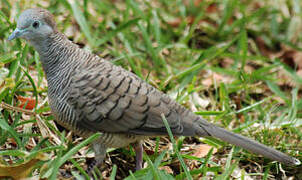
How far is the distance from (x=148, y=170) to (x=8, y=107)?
1.37 metres

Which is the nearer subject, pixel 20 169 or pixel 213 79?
pixel 20 169

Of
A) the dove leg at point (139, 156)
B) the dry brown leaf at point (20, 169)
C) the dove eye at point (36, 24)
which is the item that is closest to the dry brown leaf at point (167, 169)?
the dove leg at point (139, 156)

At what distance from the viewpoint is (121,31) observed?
17.9 feet

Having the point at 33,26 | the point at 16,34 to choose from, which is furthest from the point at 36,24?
the point at 16,34

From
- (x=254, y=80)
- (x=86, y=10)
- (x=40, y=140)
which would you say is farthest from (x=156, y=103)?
(x=86, y=10)

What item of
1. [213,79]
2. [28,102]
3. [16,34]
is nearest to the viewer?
[16,34]

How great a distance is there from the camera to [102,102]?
11.6 ft

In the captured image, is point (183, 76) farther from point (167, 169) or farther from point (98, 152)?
point (98, 152)

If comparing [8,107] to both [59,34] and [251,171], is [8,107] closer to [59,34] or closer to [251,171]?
[59,34]

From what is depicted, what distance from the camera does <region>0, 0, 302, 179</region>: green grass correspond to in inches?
146

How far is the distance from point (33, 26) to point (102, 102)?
87 cm

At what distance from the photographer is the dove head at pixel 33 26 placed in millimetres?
3531

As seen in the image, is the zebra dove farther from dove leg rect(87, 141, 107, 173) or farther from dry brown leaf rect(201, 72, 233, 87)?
dry brown leaf rect(201, 72, 233, 87)

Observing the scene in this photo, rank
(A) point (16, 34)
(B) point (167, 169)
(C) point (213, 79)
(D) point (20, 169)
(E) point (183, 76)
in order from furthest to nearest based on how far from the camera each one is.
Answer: (C) point (213, 79)
(E) point (183, 76)
(B) point (167, 169)
(A) point (16, 34)
(D) point (20, 169)
